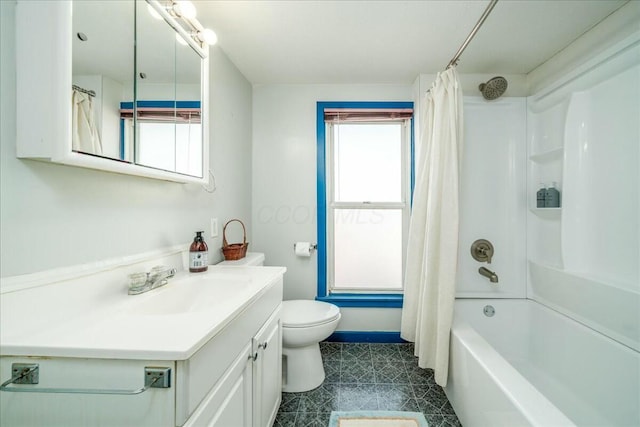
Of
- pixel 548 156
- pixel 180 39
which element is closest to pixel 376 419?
pixel 548 156

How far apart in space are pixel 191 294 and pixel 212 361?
0.48 meters

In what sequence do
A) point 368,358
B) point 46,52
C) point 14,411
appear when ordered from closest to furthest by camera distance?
1. point 14,411
2. point 46,52
3. point 368,358

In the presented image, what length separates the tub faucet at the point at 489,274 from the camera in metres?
1.85

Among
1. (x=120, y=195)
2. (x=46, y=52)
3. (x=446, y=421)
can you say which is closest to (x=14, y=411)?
(x=120, y=195)

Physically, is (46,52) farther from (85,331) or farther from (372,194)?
(372,194)

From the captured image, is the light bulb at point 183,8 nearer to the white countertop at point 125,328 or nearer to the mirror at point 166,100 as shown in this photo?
the mirror at point 166,100

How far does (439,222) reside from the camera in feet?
5.32

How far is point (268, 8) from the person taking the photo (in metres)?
1.44

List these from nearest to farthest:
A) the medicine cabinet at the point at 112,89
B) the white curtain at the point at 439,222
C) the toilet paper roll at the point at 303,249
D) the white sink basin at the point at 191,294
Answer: the medicine cabinet at the point at 112,89 < the white sink basin at the point at 191,294 < the white curtain at the point at 439,222 < the toilet paper roll at the point at 303,249

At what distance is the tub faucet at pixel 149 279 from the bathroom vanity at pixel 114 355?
0.03 meters

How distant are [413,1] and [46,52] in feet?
5.02

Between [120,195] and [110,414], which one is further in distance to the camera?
[120,195]

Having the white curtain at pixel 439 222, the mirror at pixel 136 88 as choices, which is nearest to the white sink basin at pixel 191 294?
the mirror at pixel 136 88

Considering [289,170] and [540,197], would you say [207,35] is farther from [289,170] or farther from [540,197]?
[540,197]
